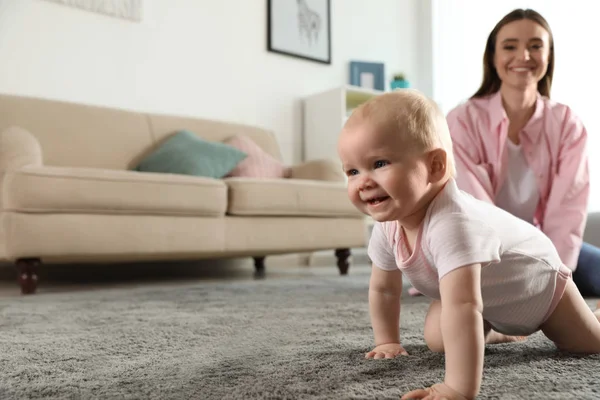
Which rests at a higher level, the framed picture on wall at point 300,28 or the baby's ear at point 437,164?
the framed picture on wall at point 300,28

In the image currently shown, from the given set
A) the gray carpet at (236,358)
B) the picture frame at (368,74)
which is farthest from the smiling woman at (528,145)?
the picture frame at (368,74)

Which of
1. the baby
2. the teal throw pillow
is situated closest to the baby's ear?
the baby

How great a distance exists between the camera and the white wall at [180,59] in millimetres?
2838

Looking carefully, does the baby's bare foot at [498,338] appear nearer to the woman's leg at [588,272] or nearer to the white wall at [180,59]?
the woman's leg at [588,272]

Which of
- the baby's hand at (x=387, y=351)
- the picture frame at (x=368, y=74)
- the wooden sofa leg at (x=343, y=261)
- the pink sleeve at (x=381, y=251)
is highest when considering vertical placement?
the picture frame at (x=368, y=74)

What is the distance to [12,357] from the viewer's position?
2.91 ft

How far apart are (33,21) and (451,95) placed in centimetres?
323

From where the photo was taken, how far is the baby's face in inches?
26.1

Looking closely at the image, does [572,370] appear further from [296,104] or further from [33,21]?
[296,104]

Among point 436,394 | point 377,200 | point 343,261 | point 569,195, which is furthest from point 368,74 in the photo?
point 436,394

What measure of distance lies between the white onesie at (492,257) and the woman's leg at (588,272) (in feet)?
2.98

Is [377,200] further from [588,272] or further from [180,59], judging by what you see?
[180,59]

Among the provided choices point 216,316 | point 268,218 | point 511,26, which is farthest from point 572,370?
point 268,218

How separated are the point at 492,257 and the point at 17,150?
190 centimetres
